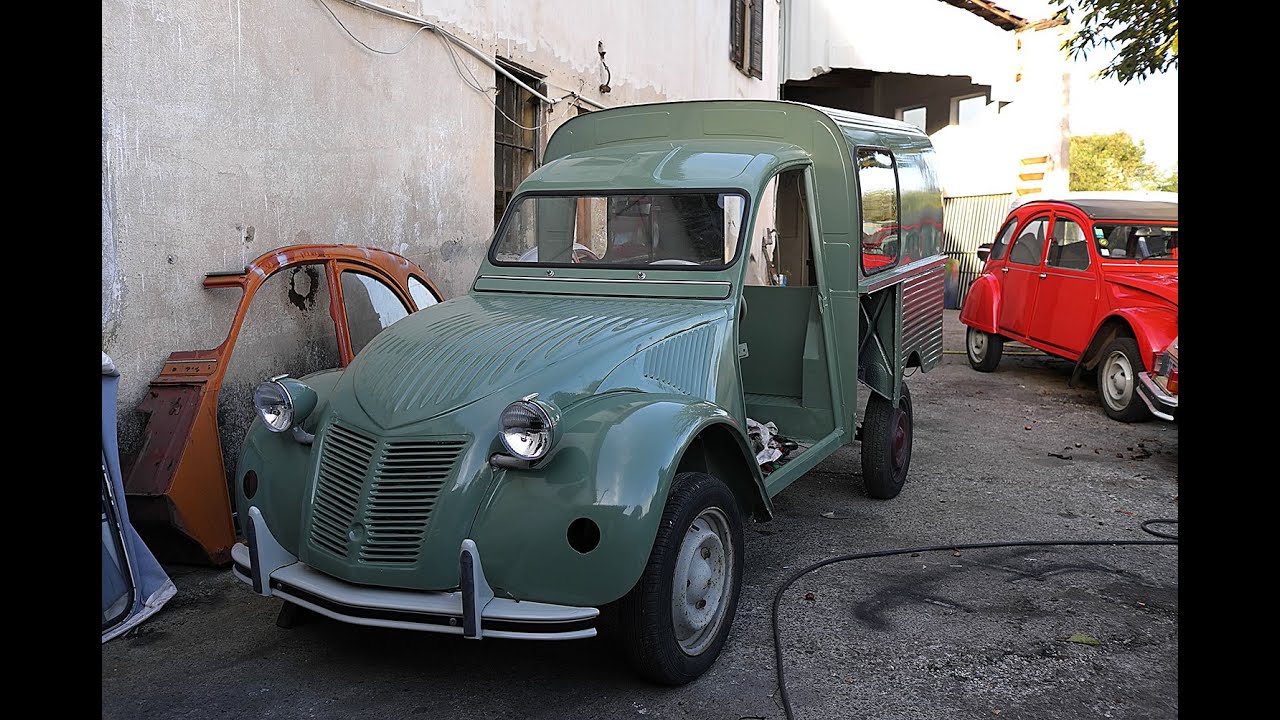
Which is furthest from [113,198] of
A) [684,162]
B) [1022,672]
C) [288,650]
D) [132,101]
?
[1022,672]

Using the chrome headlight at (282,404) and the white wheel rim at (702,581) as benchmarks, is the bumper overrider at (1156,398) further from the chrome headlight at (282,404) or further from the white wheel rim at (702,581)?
the chrome headlight at (282,404)

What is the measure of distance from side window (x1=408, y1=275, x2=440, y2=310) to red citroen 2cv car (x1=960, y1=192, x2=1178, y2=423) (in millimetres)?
5393

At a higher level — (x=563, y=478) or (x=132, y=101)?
(x=132, y=101)

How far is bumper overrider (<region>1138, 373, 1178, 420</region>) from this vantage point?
761cm

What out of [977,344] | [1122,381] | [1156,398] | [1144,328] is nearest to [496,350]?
[1156,398]

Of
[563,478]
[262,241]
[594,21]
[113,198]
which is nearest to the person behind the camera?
[563,478]

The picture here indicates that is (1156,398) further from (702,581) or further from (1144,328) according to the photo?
(702,581)

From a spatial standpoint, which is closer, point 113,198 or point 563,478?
point 563,478

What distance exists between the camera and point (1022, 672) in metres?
3.58

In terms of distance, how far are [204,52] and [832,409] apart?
369cm

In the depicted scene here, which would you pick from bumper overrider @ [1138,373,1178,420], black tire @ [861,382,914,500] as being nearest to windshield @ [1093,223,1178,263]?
bumper overrider @ [1138,373,1178,420]

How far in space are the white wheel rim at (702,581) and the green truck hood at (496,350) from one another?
66 cm

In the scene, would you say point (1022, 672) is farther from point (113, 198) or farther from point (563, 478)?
point (113, 198)

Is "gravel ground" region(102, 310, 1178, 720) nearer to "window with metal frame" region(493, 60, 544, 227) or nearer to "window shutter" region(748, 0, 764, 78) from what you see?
"window with metal frame" region(493, 60, 544, 227)
